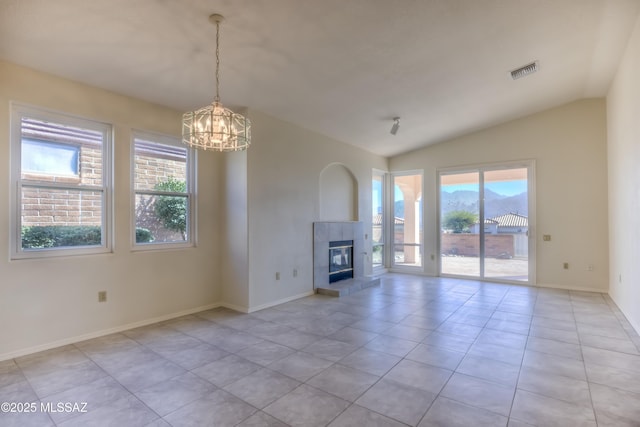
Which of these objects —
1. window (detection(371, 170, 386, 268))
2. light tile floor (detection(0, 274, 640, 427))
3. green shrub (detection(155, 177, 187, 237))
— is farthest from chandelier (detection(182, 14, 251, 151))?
window (detection(371, 170, 386, 268))

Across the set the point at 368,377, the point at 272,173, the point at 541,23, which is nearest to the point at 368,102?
the point at 272,173

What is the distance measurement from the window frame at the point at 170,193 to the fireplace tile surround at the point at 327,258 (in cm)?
192

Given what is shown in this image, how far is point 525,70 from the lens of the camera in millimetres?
4070

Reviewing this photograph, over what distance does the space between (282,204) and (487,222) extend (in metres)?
4.12

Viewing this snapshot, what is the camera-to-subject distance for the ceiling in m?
2.53

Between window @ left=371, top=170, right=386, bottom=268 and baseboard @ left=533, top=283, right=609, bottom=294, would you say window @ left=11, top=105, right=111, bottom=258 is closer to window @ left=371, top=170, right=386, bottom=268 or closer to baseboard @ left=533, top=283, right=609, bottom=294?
window @ left=371, top=170, right=386, bottom=268

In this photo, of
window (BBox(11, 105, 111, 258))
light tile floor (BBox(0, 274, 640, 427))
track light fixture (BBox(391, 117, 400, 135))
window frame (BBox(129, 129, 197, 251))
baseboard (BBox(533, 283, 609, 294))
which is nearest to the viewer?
light tile floor (BBox(0, 274, 640, 427))

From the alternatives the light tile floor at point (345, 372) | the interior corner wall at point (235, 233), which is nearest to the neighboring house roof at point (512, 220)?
the light tile floor at point (345, 372)

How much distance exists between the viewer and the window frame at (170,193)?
3.81m

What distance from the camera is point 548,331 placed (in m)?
3.57

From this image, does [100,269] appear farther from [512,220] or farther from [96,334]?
[512,220]

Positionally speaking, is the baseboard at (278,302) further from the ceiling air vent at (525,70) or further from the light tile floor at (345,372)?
the ceiling air vent at (525,70)

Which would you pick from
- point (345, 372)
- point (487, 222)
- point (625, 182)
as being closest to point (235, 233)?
point (345, 372)

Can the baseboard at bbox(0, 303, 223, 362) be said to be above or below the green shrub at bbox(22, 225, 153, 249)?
below
